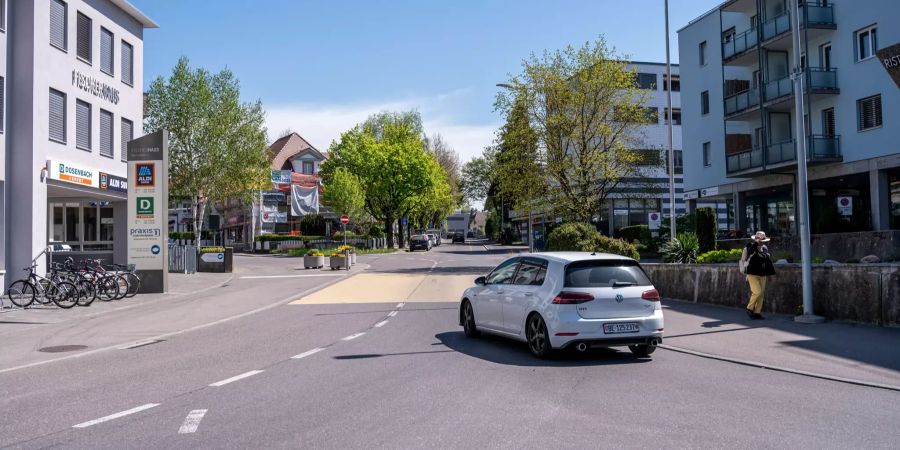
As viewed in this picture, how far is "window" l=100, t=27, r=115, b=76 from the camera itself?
27.7 m

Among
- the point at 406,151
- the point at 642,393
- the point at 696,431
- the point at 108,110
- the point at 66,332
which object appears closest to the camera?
the point at 696,431

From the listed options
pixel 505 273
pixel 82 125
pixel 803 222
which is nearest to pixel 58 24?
pixel 82 125

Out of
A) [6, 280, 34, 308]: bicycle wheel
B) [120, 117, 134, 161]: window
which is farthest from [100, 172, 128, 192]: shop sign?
[6, 280, 34, 308]: bicycle wheel

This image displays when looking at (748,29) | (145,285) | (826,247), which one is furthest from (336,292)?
(748,29)

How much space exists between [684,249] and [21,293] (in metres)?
18.8

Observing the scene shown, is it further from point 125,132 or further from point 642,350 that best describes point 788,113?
point 642,350

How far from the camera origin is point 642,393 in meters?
7.85

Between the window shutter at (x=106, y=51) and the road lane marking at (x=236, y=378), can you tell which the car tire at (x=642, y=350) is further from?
the window shutter at (x=106, y=51)

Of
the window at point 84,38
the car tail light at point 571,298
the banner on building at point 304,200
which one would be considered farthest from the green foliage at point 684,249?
the banner on building at point 304,200

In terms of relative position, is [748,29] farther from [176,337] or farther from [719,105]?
[176,337]

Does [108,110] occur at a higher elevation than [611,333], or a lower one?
higher

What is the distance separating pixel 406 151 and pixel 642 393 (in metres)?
64.9

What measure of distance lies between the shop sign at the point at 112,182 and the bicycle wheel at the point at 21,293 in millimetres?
8136

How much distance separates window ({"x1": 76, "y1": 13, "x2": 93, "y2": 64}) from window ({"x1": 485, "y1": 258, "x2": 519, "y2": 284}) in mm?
20115
